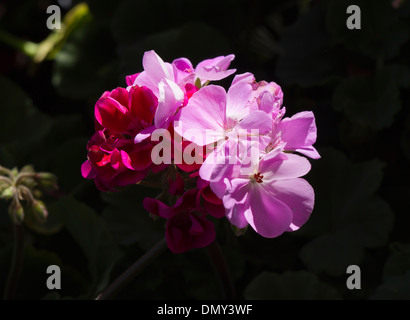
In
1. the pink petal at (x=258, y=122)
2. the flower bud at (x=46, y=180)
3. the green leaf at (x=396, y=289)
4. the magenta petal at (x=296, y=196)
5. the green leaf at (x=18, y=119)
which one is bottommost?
the green leaf at (x=396, y=289)

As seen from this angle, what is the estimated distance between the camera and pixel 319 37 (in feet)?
4.34

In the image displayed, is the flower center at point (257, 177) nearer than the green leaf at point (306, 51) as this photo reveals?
Yes

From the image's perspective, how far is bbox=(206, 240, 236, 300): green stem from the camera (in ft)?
2.76

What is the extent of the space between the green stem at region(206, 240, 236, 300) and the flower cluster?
0.18 m

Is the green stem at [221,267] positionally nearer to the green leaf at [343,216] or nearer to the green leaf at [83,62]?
the green leaf at [343,216]

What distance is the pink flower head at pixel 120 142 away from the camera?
0.63 metres

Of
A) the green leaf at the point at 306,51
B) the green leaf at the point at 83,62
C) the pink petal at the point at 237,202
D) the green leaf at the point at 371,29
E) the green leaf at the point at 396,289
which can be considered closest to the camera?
the pink petal at the point at 237,202

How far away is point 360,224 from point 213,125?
547mm

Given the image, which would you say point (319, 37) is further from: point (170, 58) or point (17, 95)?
point (17, 95)

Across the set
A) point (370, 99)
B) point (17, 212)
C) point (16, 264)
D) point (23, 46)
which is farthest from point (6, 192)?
point (23, 46)

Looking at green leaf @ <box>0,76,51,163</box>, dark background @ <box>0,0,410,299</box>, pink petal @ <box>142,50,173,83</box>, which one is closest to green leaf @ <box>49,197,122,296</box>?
dark background @ <box>0,0,410,299</box>

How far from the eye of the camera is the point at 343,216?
3.60 feet

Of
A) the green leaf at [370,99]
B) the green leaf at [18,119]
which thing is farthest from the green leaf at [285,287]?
the green leaf at [18,119]

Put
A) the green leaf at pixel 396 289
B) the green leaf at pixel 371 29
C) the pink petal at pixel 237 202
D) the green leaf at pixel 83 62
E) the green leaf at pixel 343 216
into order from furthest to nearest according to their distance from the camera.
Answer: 1. the green leaf at pixel 83 62
2. the green leaf at pixel 371 29
3. the green leaf at pixel 343 216
4. the green leaf at pixel 396 289
5. the pink petal at pixel 237 202
